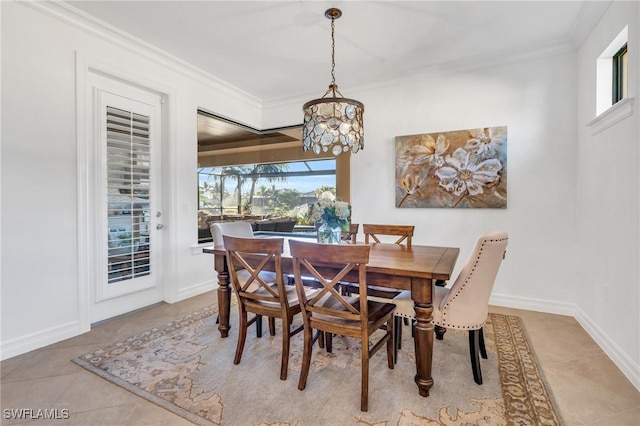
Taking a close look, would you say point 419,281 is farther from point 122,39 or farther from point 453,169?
point 122,39

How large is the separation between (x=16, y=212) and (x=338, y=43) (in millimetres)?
3029

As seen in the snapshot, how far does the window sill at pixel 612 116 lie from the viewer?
84.8 inches

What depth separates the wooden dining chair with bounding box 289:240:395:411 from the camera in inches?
67.7

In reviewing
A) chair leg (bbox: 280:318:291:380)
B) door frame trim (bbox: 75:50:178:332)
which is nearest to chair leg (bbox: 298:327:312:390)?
chair leg (bbox: 280:318:291:380)

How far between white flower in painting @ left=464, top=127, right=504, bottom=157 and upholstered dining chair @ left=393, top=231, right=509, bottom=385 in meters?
1.88

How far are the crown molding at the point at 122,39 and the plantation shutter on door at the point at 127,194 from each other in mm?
623

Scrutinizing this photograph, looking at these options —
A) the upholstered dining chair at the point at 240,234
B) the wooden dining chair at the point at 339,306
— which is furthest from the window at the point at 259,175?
the wooden dining chair at the point at 339,306

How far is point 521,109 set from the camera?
3.37 metres

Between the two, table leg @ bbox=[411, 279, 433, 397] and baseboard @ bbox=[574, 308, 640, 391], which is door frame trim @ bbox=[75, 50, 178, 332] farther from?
baseboard @ bbox=[574, 308, 640, 391]

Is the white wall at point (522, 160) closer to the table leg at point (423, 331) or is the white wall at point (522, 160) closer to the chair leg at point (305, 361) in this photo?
the table leg at point (423, 331)

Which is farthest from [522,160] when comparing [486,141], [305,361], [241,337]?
[241,337]

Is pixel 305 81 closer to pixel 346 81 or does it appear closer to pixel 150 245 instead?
pixel 346 81

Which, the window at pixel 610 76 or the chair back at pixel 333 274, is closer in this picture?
the chair back at pixel 333 274

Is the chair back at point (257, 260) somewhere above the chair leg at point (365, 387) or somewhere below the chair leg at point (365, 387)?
above
